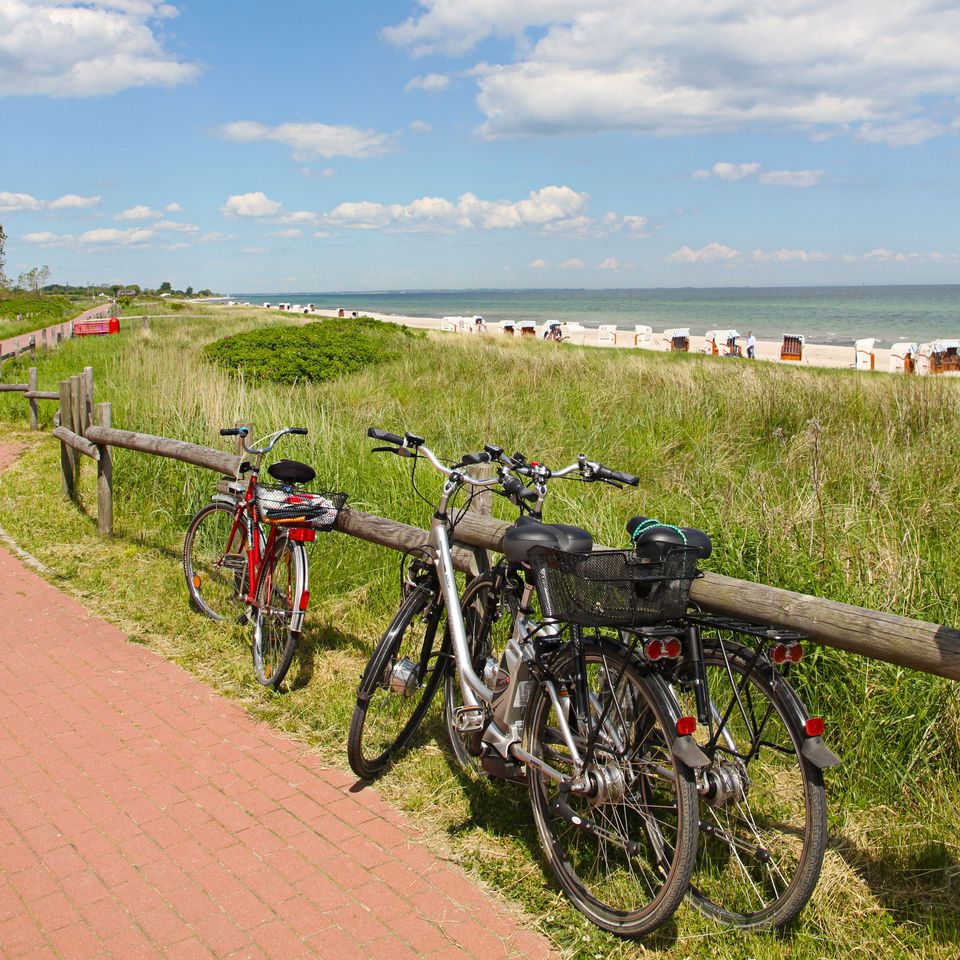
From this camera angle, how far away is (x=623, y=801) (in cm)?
326

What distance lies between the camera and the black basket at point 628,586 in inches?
120

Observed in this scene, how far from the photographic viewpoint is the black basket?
9.97 feet

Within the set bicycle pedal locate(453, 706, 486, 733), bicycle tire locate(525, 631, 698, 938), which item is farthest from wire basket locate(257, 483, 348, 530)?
bicycle tire locate(525, 631, 698, 938)

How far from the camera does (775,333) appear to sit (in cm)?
6788

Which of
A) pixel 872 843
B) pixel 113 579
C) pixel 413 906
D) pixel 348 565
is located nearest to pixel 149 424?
pixel 113 579

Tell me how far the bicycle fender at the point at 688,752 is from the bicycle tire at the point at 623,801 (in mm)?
33

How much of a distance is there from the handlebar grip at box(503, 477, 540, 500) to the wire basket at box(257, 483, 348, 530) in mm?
1781

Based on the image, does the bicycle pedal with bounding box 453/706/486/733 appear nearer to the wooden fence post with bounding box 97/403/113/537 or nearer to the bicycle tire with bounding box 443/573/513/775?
Answer: the bicycle tire with bounding box 443/573/513/775

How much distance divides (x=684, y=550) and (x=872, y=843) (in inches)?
60.0

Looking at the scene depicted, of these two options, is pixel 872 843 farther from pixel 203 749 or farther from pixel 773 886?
pixel 203 749

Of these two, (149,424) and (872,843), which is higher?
(149,424)

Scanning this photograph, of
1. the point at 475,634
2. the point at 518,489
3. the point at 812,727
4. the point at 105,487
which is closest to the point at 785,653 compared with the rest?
the point at 812,727

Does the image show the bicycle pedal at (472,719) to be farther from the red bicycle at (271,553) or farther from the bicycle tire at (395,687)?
the red bicycle at (271,553)

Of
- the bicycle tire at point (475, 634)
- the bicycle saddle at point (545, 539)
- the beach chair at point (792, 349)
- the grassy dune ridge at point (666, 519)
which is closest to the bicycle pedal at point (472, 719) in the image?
the bicycle tire at point (475, 634)
